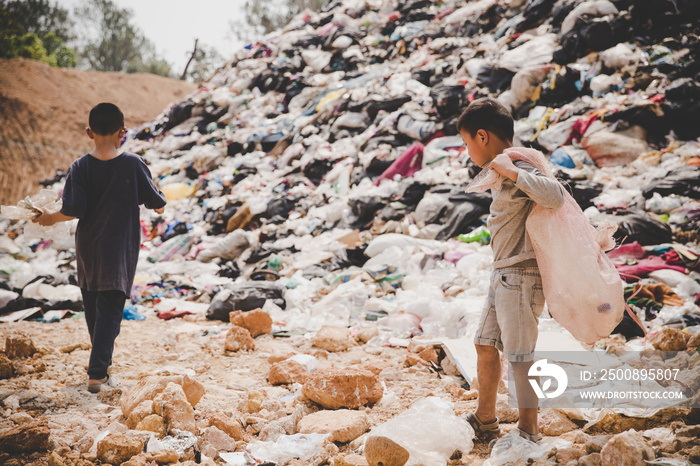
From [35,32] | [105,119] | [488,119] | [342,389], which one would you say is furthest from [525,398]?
[35,32]

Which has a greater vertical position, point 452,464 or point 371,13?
point 371,13

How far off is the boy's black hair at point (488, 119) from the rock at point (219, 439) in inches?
50.5

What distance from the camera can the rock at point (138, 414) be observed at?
1.49 m

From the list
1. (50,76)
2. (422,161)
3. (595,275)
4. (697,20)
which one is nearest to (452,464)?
(595,275)

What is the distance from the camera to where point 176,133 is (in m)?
9.01

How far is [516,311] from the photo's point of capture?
4.34 feet

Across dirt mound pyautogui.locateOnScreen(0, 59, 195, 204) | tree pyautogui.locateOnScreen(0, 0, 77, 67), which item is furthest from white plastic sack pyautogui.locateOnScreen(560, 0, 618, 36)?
tree pyautogui.locateOnScreen(0, 0, 77, 67)

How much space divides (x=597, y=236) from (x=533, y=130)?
3.86 m

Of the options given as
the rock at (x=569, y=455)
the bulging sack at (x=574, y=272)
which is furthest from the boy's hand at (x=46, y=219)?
the rock at (x=569, y=455)

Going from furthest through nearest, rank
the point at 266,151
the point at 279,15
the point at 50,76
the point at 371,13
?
the point at 279,15 < the point at 50,76 < the point at 371,13 < the point at 266,151

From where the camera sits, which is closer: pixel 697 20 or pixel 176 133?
pixel 697 20

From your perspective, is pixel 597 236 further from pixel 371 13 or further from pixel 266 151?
pixel 371 13

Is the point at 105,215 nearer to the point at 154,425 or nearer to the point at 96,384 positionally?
the point at 96,384

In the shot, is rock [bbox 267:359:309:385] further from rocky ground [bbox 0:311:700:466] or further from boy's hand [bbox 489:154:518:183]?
boy's hand [bbox 489:154:518:183]
